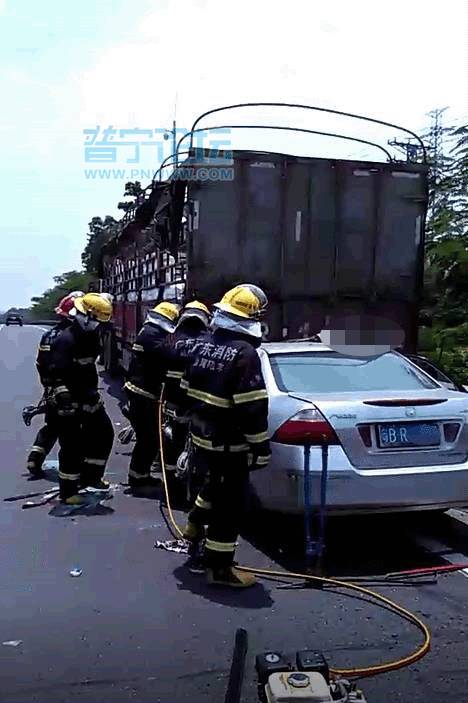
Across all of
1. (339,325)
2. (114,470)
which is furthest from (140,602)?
(339,325)

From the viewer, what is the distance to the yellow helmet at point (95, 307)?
23.3 feet

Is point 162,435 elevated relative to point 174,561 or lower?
elevated

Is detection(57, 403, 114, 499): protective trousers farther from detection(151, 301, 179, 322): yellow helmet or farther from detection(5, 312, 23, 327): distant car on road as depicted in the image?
detection(5, 312, 23, 327): distant car on road

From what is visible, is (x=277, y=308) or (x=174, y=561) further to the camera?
(x=277, y=308)

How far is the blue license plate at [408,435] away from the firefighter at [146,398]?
8.49 feet

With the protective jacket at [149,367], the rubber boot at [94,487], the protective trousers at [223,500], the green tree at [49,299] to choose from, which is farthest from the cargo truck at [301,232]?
the green tree at [49,299]

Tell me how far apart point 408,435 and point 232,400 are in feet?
4.19

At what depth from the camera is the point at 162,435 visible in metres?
7.38

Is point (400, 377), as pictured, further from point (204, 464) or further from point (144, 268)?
point (144, 268)

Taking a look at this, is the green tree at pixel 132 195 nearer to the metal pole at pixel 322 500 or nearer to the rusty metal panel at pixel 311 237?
the rusty metal panel at pixel 311 237

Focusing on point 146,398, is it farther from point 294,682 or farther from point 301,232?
point 294,682

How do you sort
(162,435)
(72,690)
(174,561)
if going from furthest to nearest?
(162,435) → (174,561) → (72,690)

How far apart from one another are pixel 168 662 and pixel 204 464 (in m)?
1.40

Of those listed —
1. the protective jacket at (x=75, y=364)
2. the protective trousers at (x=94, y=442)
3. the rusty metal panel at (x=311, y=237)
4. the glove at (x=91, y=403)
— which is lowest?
the protective trousers at (x=94, y=442)
